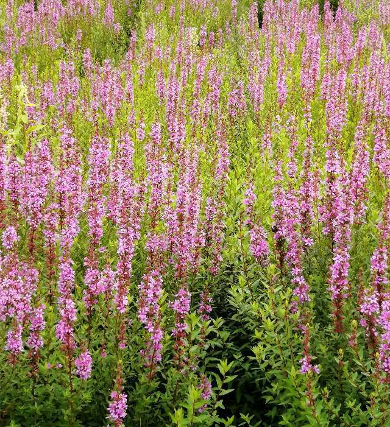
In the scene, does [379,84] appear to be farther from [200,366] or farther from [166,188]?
[200,366]

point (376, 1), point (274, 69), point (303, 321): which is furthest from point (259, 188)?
point (376, 1)

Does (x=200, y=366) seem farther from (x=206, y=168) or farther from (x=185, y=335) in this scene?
(x=206, y=168)

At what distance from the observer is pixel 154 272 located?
3447 millimetres

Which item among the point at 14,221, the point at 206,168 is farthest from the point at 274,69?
the point at 14,221

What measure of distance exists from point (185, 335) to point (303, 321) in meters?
0.89

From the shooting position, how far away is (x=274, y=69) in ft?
33.4

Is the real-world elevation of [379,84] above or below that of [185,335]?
above

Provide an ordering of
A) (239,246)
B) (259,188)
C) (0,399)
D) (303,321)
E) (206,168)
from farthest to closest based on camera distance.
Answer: (206,168) → (259,188) → (239,246) → (303,321) → (0,399)

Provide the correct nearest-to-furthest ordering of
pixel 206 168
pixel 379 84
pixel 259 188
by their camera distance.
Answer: pixel 259 188
pixel 206 168
pixel 379 84

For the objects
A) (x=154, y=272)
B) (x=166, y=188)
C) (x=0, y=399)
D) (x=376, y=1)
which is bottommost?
(x=0, y=399)

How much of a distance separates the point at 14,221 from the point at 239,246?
1959mm

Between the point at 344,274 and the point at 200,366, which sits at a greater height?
the point at 344,274

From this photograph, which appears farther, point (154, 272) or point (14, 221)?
point (14, 221)

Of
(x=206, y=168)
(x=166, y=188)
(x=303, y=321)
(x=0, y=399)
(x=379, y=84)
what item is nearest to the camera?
(x=0, y=399)
